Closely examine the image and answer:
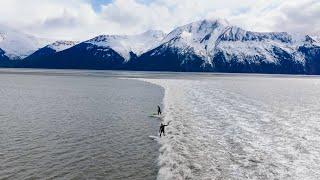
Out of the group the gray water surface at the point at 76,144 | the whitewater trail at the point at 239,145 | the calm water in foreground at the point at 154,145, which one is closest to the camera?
the gray water surface at the point at 76,144

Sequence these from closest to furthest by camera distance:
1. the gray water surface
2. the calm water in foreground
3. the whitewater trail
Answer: the gray water surface < the calm water in foreground < the whitewater trail

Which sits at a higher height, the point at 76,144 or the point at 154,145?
the point at 76,144

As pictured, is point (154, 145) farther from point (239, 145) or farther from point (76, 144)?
point (239, 145)

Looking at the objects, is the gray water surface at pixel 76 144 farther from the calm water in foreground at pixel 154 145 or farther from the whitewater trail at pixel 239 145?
the whitewater trail at pixel 239 145

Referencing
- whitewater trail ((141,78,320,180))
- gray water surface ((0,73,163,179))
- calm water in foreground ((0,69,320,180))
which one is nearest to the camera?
gray water surface ((0,73,163,179))

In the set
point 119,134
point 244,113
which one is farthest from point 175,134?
point 244,113

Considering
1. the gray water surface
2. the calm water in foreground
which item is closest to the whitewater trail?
the calm water in foreground

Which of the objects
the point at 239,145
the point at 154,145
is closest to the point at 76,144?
the point at 154,145

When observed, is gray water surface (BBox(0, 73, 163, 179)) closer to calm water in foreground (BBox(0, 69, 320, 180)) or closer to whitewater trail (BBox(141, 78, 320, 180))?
calm water in foreground (BBox(0, 69, 320, 180))

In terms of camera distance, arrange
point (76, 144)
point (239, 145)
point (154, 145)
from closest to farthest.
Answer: point (76, 144) → point (154, 145) → point (239, 145)

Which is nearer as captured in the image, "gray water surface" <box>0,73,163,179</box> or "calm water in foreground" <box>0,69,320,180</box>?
"gray water surface" <box>0,73,163,179</box>

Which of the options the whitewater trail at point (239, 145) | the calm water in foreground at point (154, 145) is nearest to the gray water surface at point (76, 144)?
the calm water in foreground at point (154, 145)

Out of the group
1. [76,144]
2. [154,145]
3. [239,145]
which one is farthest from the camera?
[239,145]

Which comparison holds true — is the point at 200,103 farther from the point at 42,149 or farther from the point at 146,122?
the point at 42,149
